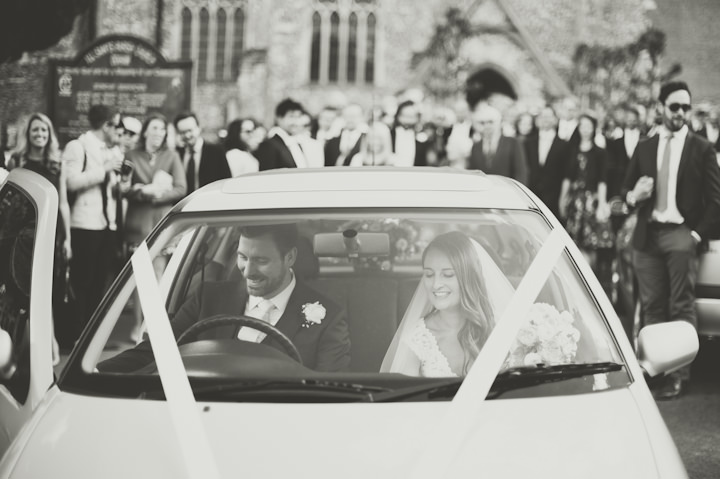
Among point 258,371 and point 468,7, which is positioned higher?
point 468,7

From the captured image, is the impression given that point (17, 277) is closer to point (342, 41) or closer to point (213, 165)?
point (213, 165)

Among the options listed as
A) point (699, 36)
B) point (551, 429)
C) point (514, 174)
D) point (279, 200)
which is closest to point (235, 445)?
point (551, 429)

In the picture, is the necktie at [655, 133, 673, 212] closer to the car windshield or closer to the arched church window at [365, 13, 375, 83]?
the car windshield

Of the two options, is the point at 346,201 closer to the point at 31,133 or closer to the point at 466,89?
the point at 31,133

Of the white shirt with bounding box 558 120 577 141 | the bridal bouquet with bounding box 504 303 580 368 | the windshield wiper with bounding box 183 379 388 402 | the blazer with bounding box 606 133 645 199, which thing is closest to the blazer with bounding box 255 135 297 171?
the blazer with bounding box 606 133 645 199

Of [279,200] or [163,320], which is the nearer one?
[163,320]

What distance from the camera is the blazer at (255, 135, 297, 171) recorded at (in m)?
9.48

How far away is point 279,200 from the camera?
10.8ft

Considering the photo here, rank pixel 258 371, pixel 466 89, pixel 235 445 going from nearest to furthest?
pixel 235 445 < pixel 258 371 < pixel 466 89

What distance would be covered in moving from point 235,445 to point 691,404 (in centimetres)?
476

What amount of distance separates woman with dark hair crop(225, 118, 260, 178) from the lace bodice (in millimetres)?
6382

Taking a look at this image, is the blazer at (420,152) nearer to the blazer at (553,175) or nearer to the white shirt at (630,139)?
the blazer at (553,175)

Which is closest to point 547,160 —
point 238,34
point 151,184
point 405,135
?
point 405,135

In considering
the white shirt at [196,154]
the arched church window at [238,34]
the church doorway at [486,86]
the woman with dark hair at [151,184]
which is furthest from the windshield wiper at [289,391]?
the arched church window at [238,34]
